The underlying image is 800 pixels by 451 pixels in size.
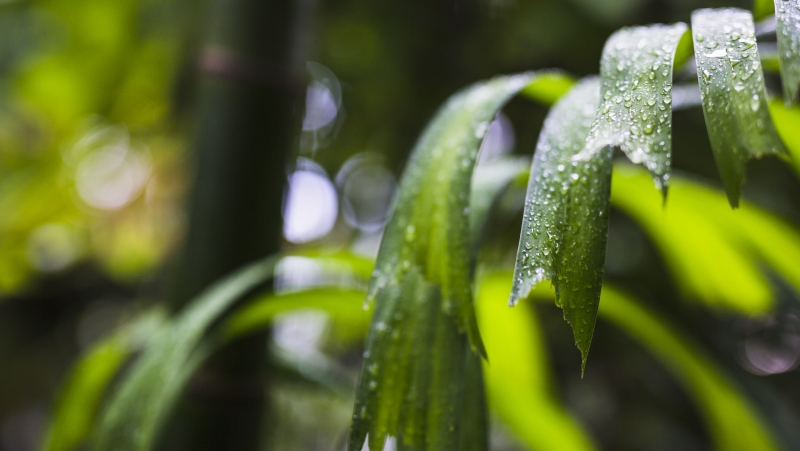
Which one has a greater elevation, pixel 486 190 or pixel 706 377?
pixel 486 190

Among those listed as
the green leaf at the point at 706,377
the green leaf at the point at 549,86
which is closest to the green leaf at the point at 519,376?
the green leaf at the point at 706,377

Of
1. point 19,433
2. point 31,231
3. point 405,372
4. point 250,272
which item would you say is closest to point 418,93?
point 31,231

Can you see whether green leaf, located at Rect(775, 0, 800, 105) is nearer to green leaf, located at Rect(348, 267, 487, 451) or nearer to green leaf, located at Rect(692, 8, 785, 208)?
green leaf, located at Rect(692, 8, 785, 208)

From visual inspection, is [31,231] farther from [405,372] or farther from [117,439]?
[405,372]

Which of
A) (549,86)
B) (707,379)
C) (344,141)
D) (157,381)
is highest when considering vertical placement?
(344,141)

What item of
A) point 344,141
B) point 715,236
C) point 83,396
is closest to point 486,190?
point 715,236

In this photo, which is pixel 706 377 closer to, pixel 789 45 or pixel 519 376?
pixel 519 376

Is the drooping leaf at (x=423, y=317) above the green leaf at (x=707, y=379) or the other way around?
above

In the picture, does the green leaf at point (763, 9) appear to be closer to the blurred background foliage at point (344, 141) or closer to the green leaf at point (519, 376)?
the green leaf at point (519, 376)
